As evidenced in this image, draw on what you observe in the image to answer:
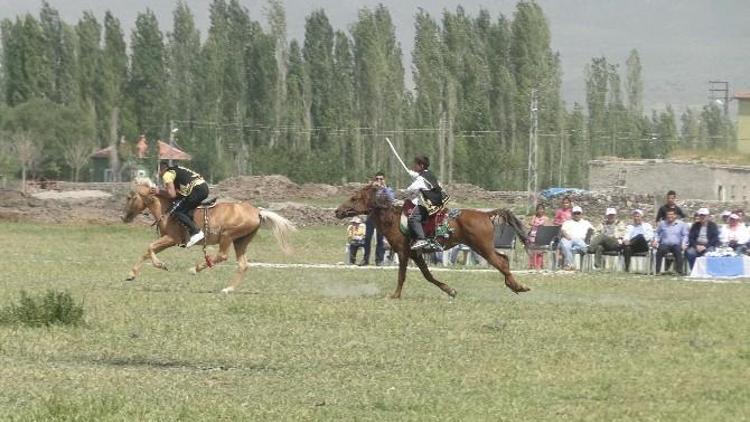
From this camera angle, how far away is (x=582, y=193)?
81.2m

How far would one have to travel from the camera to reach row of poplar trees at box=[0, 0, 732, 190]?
10169 centimetres

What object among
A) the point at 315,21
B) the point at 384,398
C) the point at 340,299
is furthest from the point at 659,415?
the point at 315,21

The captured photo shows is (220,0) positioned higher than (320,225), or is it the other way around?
(220,0)

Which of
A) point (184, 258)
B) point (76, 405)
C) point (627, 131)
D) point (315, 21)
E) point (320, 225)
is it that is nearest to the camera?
point (76, 405)

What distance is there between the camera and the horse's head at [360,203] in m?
25.1

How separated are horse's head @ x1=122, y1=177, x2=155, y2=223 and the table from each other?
12564 millimetres

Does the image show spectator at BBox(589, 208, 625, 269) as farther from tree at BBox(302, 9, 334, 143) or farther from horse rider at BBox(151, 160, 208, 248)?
tree at BBox(302, 9, 334, 143)

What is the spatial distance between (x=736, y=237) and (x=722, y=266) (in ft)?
3.94

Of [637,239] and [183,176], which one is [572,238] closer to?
[637,239]

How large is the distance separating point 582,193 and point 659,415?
2741 inches

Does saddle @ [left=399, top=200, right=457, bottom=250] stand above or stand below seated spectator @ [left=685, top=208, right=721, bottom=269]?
above

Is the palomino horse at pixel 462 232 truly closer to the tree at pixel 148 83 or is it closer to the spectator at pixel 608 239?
the spectator at pixel 608 239

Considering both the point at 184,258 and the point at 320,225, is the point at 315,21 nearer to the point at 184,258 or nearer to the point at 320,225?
the point at 320,225

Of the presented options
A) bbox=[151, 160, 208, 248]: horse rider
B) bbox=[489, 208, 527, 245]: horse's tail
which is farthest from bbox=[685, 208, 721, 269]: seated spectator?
bbox=[151, 160, 208, 248]: horse rider
